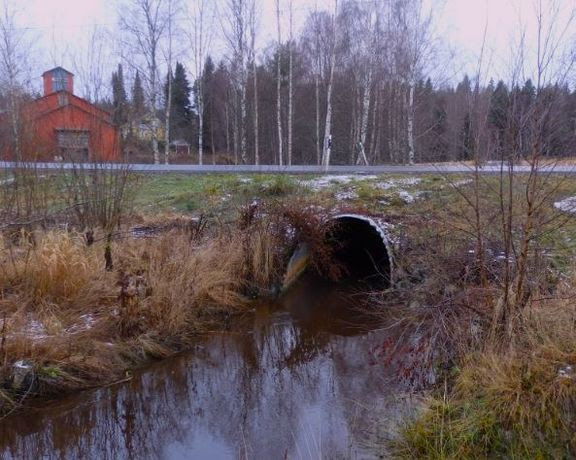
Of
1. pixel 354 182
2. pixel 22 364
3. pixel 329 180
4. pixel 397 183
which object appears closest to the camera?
pixel 22 364

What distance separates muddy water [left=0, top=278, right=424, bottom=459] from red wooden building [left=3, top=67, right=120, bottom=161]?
394 cm

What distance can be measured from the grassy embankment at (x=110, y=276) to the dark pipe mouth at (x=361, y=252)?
67cm

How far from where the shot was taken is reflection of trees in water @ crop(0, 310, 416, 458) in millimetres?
4941

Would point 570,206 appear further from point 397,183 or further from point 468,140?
point 397,183

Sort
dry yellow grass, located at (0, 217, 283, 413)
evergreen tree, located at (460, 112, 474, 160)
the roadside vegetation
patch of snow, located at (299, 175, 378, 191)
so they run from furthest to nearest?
patch of snow, located at (299, 175, 378, 191) < dry yellow grass, located at (0, 217, 283, 413) < evergreen tree, located at (460, 112, 474, 160) < the roadside vegetation

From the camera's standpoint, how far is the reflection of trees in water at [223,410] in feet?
16.2

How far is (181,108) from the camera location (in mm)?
40500

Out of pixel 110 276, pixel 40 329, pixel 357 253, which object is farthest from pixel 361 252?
pixel 40 329

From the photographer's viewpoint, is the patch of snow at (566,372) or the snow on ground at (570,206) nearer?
the patch of snow at (566,372)

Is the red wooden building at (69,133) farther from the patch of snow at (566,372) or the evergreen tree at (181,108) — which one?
the evergreen tree at (181,108)

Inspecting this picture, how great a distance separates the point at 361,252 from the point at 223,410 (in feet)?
23.6

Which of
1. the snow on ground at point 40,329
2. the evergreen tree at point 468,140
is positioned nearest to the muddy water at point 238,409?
the snow on ground at point 40,329

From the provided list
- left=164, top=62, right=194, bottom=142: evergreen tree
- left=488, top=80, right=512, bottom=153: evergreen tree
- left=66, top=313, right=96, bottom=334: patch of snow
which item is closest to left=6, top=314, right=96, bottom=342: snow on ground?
left=66, top=313, right=96, bottom=334: patch of snow

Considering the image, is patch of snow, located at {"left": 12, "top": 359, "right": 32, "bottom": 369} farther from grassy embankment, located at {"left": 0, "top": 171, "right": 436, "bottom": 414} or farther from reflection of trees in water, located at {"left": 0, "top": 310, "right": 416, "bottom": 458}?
reflection of trees in water, located at {"left": 0, "top": 310, "right": 416, "bottom": 458}
